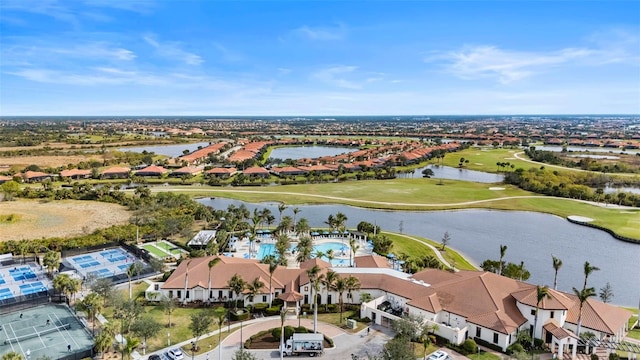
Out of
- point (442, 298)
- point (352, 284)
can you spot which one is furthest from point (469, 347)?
point (352, 284)

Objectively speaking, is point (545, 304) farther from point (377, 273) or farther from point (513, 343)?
point (377, 273)

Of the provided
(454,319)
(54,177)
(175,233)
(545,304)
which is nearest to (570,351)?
(545,304)

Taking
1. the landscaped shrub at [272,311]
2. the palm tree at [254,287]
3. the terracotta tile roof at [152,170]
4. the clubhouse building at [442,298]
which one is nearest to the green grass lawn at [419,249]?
the clubhouse building at [442,298]

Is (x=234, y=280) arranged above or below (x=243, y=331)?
above

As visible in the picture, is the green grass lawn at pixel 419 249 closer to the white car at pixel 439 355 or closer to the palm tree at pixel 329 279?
the palm tree at pixel 329 279

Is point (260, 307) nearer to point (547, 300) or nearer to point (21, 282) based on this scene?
point (547, 300)
